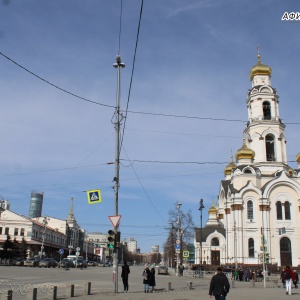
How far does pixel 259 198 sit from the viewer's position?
59.5m

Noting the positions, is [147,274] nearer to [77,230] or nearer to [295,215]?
[295,215]

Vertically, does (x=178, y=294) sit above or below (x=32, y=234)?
below

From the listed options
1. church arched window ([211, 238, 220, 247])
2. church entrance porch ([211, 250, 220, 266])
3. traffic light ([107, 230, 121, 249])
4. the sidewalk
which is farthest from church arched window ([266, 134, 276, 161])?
traffic light ([107, 230, 121, 249])

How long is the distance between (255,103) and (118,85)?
48744mm

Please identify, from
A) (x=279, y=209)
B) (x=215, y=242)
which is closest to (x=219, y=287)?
(x=279, y=209)

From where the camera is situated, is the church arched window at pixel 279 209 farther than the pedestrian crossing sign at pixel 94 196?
Yes

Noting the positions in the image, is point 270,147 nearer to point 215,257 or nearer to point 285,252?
point 285,252

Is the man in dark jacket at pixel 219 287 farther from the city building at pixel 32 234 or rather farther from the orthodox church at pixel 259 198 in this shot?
the city building at pixel 32 234

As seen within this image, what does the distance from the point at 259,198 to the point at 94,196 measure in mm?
42551

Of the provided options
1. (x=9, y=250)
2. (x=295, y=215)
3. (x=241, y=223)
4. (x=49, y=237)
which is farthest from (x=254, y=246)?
(x=49, y=237)

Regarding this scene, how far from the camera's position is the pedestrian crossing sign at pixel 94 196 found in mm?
21922

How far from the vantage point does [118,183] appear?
20547 mm

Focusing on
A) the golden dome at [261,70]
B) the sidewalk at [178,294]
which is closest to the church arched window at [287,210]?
the golden dome at [261,70]

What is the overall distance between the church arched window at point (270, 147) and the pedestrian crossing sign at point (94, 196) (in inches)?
1868
